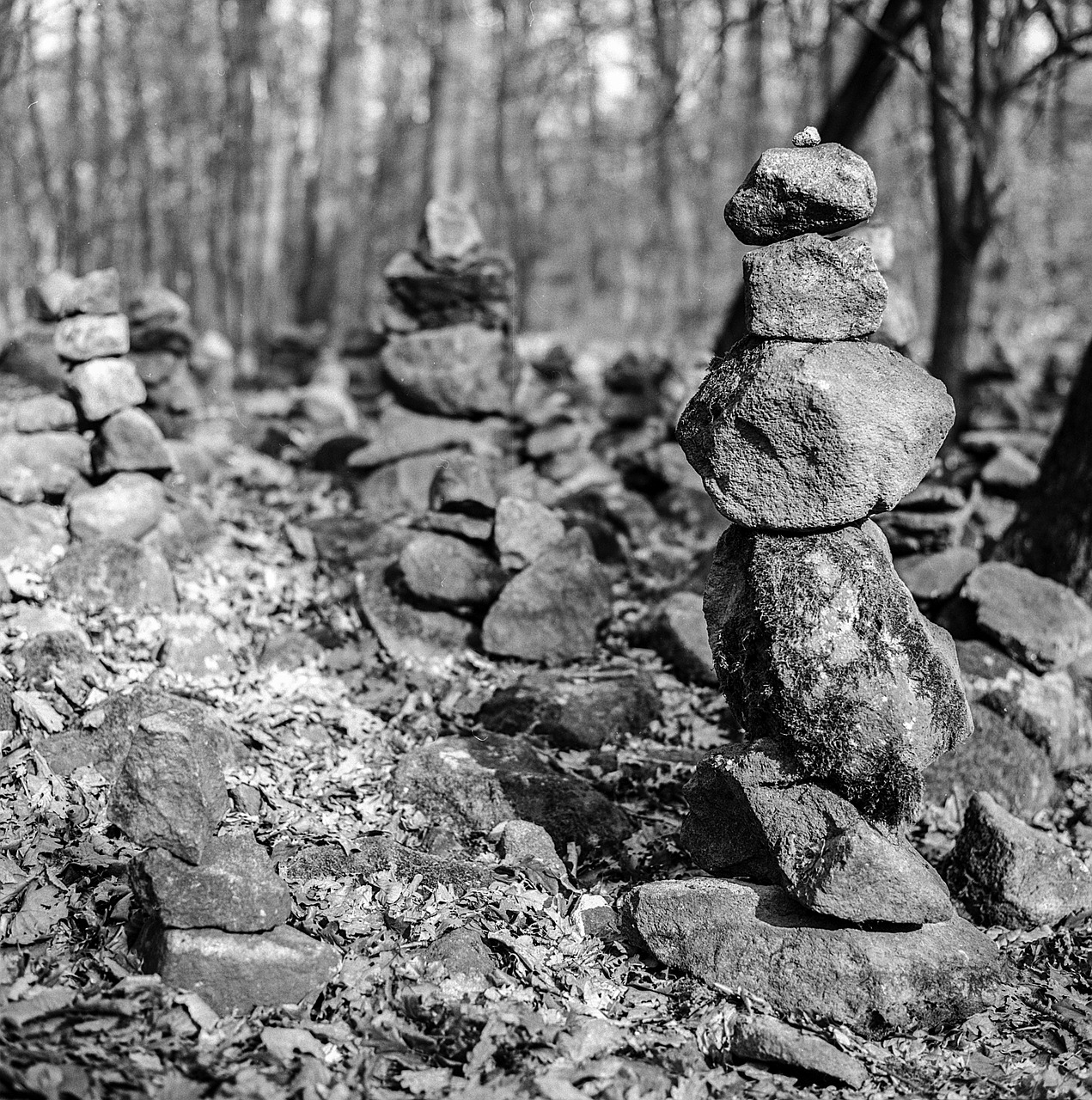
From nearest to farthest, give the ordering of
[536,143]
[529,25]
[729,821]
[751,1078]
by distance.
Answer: [751,1078] → [729,821] → [529,25] → [536,143]

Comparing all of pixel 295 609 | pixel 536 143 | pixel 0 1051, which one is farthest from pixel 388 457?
pixel 536 143

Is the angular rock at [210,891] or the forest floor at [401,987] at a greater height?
the angular rock at [210,891]

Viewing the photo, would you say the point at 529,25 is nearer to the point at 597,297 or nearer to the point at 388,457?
the point at 388,457

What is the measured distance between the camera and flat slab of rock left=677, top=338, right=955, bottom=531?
390cm

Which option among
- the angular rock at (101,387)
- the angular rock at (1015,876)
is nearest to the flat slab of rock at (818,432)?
the angular rock at (1015,876)

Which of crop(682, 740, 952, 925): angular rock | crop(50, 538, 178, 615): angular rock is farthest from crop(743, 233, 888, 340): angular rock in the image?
crop(50, 538, 178, 615): angular rock

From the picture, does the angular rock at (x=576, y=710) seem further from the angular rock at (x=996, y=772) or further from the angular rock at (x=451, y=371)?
the angular rock at (x=451, y=371)

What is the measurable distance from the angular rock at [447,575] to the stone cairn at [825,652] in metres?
2.81

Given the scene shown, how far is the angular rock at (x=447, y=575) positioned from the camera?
668 cm

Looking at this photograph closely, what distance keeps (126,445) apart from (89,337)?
2.25 feet

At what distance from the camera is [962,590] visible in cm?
634

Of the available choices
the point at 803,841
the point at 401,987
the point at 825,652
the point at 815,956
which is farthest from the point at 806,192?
the point at 401,987

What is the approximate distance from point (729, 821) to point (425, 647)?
2737mm

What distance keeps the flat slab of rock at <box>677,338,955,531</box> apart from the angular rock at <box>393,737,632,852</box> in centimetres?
154
